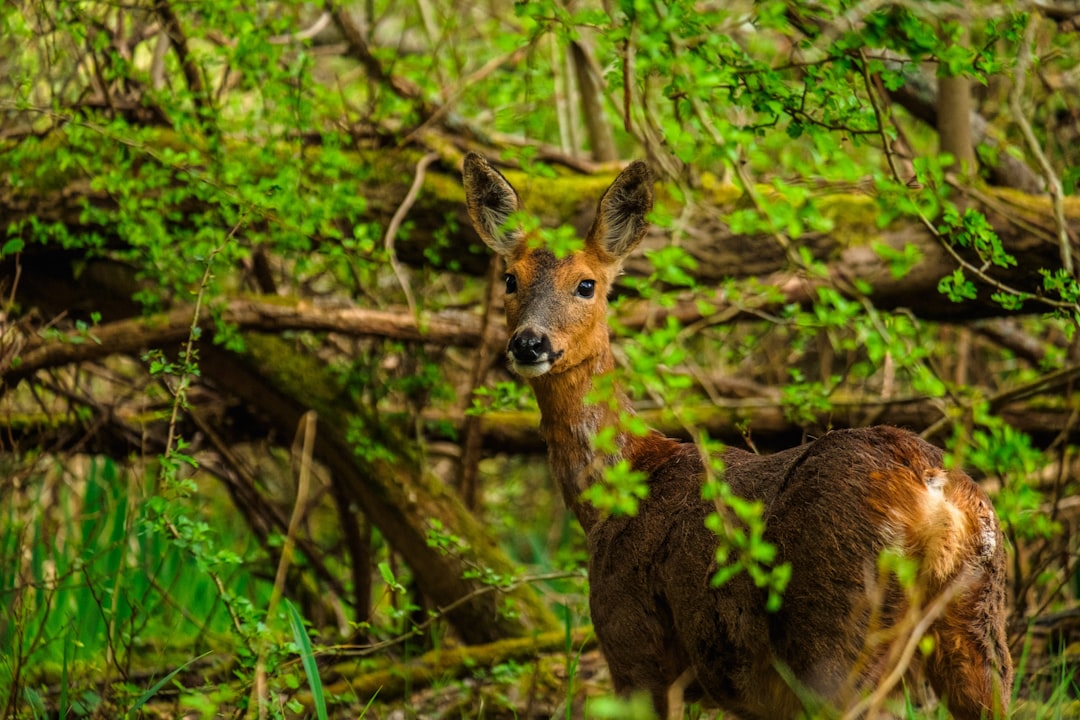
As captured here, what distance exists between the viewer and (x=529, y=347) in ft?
14.3

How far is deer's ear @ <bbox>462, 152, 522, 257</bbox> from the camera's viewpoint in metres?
5.11

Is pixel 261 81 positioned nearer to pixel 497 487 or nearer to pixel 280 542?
pixel 280 542

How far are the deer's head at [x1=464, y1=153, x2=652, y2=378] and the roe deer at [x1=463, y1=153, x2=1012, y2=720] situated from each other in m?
0.01

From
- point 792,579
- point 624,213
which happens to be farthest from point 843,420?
point 792,579

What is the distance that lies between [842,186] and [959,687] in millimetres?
2136

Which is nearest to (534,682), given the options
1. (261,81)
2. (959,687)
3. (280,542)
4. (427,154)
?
(280,542)

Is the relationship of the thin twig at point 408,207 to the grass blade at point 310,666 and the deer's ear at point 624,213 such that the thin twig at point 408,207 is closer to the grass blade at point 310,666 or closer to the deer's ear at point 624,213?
the deer's ear at point 624,213

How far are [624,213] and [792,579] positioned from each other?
1998 millimetres

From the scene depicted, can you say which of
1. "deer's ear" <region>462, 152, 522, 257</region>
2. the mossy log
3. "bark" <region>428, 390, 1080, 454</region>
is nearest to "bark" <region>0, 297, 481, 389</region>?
"deer's ear" <region>462, 152, 522, 257</region>

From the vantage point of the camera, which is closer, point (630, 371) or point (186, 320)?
point (630, 371)

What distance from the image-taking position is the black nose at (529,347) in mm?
4355

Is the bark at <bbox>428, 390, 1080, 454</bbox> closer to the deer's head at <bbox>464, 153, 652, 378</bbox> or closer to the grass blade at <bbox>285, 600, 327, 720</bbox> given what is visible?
the deer's head at <bbox>464, 153, 652, 378</bbox>

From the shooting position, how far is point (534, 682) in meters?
4.93

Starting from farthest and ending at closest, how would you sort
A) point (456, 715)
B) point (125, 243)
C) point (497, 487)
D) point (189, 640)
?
1. point (497, 487)
2. point (189, 640)
3. point (125, 243)
4. point (456, 715)
